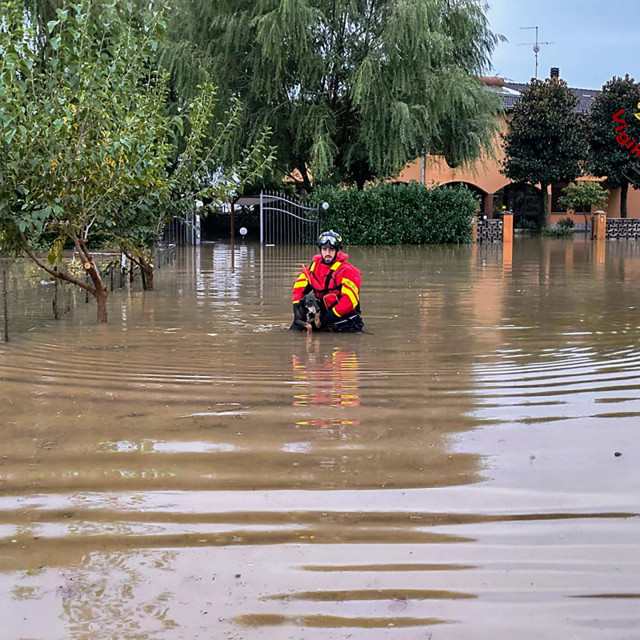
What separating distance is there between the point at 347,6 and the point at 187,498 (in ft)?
83.9

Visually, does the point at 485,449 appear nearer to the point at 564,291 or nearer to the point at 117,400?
the point at 117,400

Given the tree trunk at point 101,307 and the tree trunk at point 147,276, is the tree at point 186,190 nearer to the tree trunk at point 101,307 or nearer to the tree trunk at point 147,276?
the tree trunk at point 147,276

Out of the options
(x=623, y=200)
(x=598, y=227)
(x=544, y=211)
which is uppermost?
(x=623, y=200)

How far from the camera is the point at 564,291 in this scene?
47.0 feet

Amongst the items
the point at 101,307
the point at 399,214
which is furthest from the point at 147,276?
the point at 399,214

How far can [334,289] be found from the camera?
9.45 meters

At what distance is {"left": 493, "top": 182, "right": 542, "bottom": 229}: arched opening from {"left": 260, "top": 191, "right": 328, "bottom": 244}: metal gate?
18993 millimetres

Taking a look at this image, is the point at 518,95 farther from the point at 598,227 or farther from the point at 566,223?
the point at 598,227

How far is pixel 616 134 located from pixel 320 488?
41883 mm

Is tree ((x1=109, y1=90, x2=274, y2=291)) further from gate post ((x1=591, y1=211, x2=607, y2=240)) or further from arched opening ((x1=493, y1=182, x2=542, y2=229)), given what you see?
arched opening ((x1=493, y1=182, x2=542, y2=229))

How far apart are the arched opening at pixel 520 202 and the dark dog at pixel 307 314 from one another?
3940 cm

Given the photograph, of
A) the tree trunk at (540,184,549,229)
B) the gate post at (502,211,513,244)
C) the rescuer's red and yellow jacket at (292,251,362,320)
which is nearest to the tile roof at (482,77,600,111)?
the tree trunk at (540,184,549,229)

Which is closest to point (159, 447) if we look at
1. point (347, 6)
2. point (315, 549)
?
point (315, 549)

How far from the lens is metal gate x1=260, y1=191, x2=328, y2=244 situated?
98.7 feet
